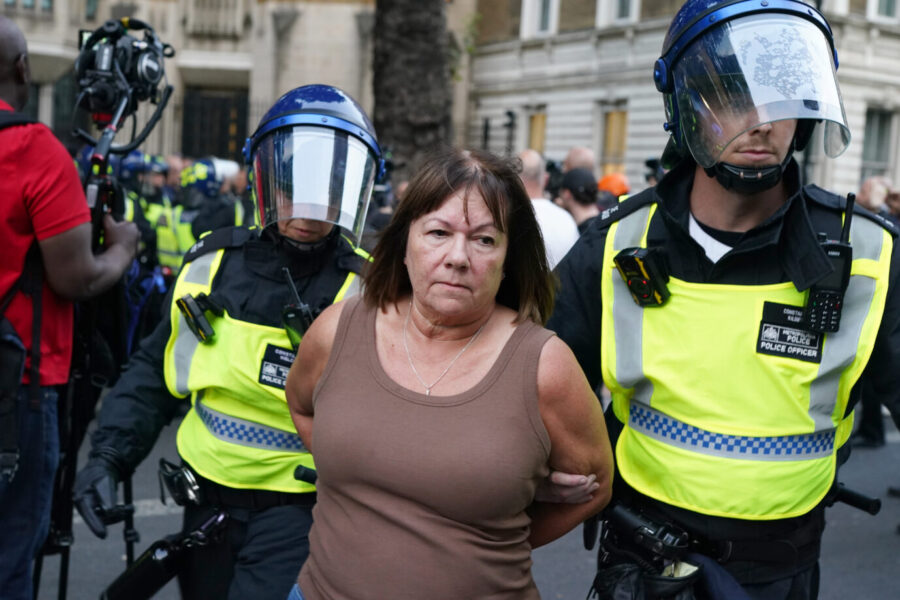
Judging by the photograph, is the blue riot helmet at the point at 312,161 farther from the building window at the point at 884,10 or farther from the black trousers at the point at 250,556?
the building window at the point at 884,10

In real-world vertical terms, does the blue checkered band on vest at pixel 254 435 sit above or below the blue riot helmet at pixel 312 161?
below

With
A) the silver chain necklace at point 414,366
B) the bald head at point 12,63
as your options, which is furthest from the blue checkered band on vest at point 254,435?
the bald head at point 12,63

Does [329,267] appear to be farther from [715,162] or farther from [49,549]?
[49,549]

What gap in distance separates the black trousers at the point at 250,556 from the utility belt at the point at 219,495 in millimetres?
17

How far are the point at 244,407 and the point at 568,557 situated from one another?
2.92 m

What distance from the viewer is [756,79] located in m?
2.24

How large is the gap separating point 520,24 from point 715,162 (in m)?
30.0

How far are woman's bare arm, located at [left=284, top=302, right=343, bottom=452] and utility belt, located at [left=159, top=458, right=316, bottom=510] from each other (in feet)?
1.22

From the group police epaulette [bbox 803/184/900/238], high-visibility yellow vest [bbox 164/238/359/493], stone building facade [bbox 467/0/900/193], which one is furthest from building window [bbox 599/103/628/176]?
police epaulette [bbox 803/184/900/238]

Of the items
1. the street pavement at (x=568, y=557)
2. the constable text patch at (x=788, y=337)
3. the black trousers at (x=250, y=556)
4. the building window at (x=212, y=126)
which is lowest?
the street pavement at (x=568, y=557)

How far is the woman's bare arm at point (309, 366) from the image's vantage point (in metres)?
2.27

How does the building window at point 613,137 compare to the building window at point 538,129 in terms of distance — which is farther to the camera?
the building window at point 538,129

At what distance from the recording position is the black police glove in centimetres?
253

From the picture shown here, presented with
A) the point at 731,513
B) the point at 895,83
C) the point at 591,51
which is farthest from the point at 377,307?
the point at 591,51
